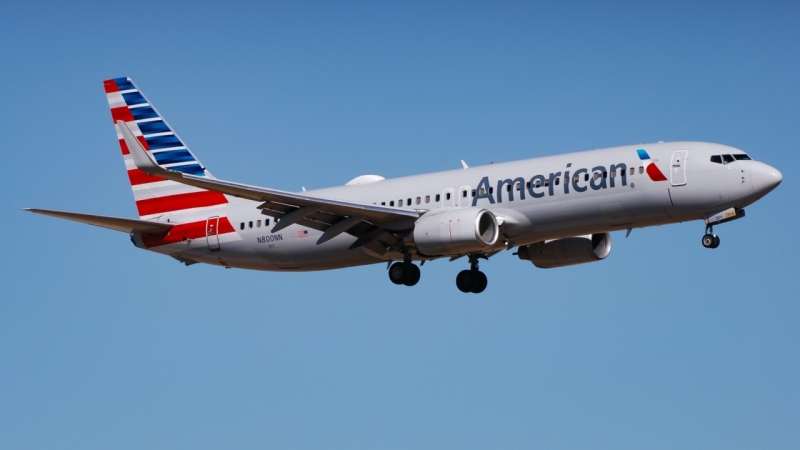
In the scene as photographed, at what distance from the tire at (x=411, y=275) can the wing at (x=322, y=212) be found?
1.23 meters

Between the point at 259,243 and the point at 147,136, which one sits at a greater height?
the point at 147,136

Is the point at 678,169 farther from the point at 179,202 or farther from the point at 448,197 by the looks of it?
the point at 179,202

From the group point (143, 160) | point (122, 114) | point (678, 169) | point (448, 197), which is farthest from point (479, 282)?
point (122, 114)

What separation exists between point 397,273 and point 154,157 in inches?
517

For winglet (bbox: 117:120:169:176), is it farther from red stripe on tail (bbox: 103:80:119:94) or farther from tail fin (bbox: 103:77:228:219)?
red stripe on tail (bbox: 103:80:119:94)

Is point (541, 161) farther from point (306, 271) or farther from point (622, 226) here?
point (306, 271)

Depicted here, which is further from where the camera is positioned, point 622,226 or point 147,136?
point 147,136

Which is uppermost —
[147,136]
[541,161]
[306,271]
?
[147,136]

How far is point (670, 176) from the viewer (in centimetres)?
3906

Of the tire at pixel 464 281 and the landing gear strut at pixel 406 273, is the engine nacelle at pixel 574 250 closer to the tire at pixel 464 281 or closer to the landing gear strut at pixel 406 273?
the tire at pixel 464 281

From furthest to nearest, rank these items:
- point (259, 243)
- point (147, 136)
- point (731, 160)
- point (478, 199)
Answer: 1. point (147, 136)
2. point (259, 243)
3. point (478, 199)
4. point (731, 160)

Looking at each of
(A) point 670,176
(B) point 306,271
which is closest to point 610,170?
(A) point 670,176

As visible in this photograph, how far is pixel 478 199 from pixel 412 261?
415 cm

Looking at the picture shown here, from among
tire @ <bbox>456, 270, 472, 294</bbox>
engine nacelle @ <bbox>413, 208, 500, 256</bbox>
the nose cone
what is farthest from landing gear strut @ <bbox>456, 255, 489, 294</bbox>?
the nose cone
